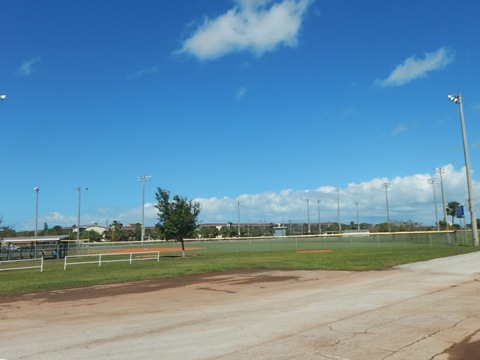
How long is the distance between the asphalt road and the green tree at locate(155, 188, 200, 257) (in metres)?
Result: 23.0

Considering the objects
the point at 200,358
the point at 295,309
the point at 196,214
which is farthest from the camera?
the point at 196,214

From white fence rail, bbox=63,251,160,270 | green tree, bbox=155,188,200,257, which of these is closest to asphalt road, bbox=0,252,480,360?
white fence rail, bbox=63,251,160,270

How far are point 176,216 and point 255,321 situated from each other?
31085 mm

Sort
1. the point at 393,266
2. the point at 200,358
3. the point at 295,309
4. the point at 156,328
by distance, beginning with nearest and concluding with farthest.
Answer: the point at 200,358, the point at 156,328, the point at 295,309, the point at 393,266

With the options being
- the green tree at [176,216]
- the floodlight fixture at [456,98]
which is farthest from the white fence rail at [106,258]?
the floodlight fixture at [456,98]

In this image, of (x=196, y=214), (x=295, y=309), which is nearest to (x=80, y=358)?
(x=295, y=309)

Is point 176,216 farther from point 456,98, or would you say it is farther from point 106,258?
point 456,98

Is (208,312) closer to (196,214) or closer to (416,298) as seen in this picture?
(416,298)

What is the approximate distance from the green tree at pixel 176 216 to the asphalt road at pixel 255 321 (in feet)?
75.5

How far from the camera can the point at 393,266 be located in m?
21.9

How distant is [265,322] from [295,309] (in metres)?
1.74

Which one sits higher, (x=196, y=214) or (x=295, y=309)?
(x=196, y=214)

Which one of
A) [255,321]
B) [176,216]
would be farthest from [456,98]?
[255,321]

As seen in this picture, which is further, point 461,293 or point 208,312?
point 461,293
